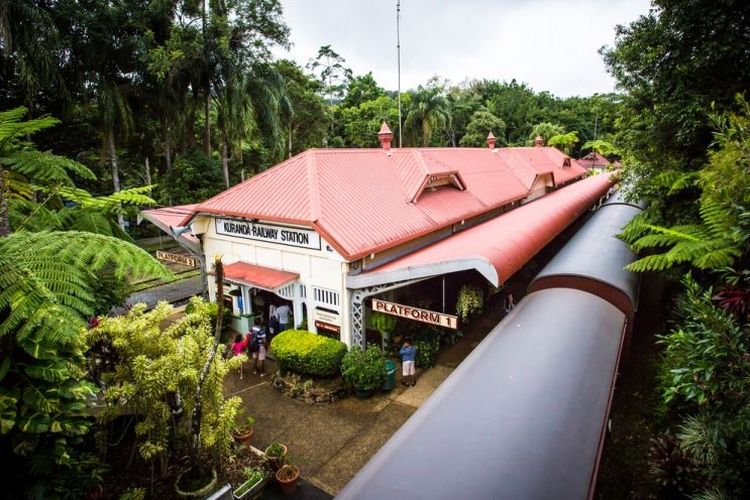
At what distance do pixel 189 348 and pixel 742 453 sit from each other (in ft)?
22.5

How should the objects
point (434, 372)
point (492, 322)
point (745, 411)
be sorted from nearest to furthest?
point (745, 411)
point (434, 372)
point (492, 322)

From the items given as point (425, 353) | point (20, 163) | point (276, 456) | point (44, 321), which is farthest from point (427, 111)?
point (44, 321)

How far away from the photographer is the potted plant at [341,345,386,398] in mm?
10000

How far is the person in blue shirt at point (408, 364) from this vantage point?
1083cm

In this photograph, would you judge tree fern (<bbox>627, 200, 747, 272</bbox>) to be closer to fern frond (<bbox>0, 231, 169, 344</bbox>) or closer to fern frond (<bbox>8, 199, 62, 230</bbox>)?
fern frond (<bbox>0, 231, 169, 344</bbox>)

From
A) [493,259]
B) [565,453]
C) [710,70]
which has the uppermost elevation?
[710,70]

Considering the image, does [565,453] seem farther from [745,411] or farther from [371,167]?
[371,167]

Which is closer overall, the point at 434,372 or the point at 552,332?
the point at 552,332

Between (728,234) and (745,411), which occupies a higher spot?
(728,234)

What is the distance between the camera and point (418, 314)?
32.8 ft

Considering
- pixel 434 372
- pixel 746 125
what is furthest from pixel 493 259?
pixel 746 125

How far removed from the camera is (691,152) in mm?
9672

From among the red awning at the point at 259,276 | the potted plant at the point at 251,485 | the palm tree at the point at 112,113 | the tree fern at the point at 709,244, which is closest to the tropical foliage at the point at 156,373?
the potted plant at the point at 251,485

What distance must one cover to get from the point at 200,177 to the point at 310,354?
61.7 feet
